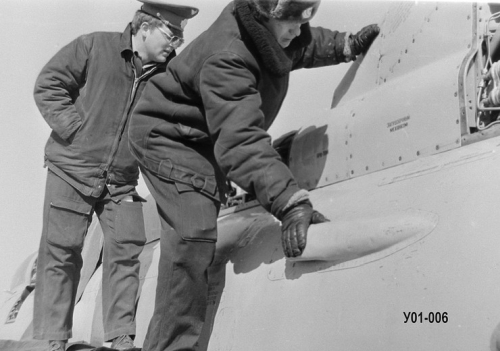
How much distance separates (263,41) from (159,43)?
1200mm

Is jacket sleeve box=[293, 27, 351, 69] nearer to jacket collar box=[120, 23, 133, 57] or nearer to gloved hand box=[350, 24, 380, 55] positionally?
gloved hand box=[350, 24, 380, 55]

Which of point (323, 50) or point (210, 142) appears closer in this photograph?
point (210, 142)

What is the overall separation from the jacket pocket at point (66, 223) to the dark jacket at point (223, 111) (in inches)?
29.0

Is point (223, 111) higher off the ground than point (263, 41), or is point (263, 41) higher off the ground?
point (263, 41)

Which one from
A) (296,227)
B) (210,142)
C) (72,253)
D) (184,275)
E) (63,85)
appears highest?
(63,85)

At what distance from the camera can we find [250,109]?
10.1 ft

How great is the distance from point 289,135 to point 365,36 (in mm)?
625

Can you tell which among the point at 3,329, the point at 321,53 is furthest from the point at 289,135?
the point at 3,329

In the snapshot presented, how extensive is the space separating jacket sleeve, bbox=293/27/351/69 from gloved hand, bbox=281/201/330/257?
0.98 metres

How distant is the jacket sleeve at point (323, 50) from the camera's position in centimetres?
373

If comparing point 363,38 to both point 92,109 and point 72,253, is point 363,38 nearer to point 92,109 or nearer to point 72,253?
point 92,109

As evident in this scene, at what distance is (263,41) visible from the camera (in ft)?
10.3

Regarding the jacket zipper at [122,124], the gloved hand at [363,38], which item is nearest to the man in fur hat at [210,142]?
the gloved hand at [363,38]

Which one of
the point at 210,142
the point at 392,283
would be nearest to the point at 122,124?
the point at 210,142
